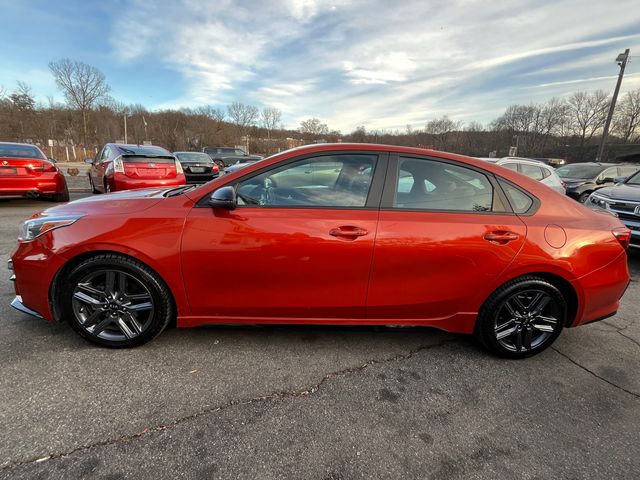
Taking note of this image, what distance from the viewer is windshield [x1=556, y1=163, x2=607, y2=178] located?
39.9 ft

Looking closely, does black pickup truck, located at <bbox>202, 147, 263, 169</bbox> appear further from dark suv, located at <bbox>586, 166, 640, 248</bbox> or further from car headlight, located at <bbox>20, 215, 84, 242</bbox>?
car headlight, located at <bbox>20, 215, 84, 242</bbox>

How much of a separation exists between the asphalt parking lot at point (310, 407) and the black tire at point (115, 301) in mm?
122

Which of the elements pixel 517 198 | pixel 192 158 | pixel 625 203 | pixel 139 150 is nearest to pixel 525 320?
pixel 517 198

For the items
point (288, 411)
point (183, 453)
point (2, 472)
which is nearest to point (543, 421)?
point (288, 411)

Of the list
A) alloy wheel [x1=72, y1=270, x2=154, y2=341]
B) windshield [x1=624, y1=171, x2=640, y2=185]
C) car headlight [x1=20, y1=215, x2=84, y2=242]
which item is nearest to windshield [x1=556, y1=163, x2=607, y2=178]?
windshield [x1=624, y1=171, x2=640, y2=185]

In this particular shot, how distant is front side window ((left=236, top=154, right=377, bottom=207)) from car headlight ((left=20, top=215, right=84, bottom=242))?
125 cm

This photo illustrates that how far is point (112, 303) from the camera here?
253 centimetres

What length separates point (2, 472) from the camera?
1611 millimetres

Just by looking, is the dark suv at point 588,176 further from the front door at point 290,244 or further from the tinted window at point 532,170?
the front door at point 290,244

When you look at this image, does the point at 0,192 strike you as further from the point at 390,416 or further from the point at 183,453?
the point at 390,416

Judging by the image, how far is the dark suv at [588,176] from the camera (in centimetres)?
1130

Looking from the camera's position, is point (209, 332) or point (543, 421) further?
point (209, 332)

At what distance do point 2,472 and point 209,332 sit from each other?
1.45 meters

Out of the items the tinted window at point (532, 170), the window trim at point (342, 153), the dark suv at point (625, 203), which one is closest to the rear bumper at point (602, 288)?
the window trim at point (342, 153)
